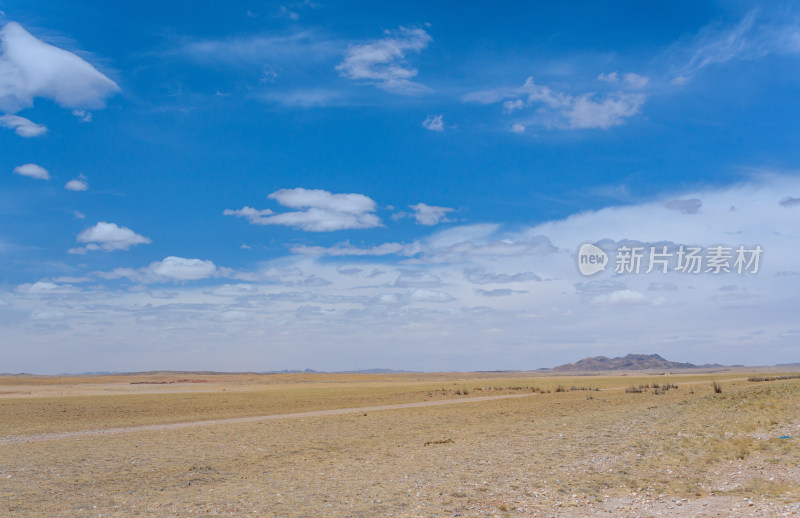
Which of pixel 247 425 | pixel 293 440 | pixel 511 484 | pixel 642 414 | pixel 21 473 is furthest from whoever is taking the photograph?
pixel 247 425

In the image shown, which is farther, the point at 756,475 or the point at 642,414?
the point at 642,414

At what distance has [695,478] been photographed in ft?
44.2

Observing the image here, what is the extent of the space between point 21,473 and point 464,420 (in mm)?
20230

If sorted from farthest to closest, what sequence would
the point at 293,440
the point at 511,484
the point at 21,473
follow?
the point at 293,440, the point at 21,473, the point at 511,484

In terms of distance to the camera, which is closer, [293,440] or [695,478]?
[695,478]

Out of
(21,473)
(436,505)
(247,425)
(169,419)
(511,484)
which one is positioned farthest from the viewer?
(169,419)

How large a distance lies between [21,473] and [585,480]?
612 inches

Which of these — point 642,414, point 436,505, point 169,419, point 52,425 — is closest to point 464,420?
point 642,414

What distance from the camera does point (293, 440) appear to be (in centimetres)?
2394

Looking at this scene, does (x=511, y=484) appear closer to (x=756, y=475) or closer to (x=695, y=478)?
(x=695, y=478)

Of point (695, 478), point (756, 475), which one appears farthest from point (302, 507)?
point (756, 475)

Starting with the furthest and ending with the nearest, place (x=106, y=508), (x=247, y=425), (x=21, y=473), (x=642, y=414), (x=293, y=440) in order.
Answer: (x=247, y=425) → (x=642, y=414) → (x=293, y=440) → (x=21, y=473) → (x=106, y=508)

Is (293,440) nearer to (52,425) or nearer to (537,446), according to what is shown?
(537,446)

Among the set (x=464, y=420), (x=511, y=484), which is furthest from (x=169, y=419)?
(x=511, y=484)
